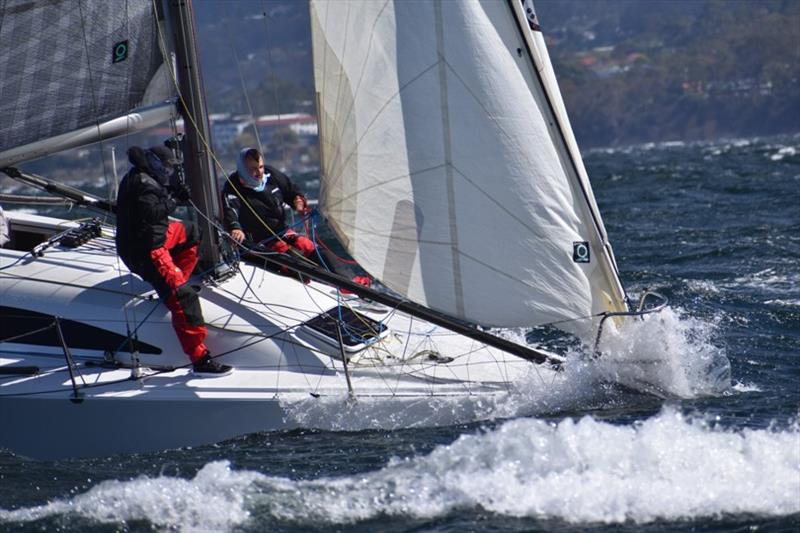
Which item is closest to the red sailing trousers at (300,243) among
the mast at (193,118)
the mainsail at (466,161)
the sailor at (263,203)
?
the sailor at (263,203)

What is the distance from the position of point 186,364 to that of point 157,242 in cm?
77

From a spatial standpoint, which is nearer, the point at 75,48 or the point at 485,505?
the point at 485,505

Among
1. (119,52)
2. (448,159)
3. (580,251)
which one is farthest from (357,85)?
(119,52)

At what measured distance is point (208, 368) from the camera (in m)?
7.35

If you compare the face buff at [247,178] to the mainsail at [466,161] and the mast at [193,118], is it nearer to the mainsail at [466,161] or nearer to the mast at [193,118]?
the mast at [193,118]

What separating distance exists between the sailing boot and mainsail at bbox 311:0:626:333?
1121 mm

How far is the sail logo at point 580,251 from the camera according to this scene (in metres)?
6.93

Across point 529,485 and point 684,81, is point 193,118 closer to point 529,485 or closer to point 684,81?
point 529,485

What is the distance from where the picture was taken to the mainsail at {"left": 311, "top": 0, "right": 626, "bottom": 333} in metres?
6.80

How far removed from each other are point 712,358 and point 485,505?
255 cm

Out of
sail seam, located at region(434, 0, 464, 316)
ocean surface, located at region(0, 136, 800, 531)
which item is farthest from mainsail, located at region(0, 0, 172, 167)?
ocean surface, located at region(0, 136, 800, 531)

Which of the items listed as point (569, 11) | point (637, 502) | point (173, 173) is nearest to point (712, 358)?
point (637, 502)

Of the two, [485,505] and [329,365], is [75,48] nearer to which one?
[329,365]

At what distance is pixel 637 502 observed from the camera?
5645 mm
